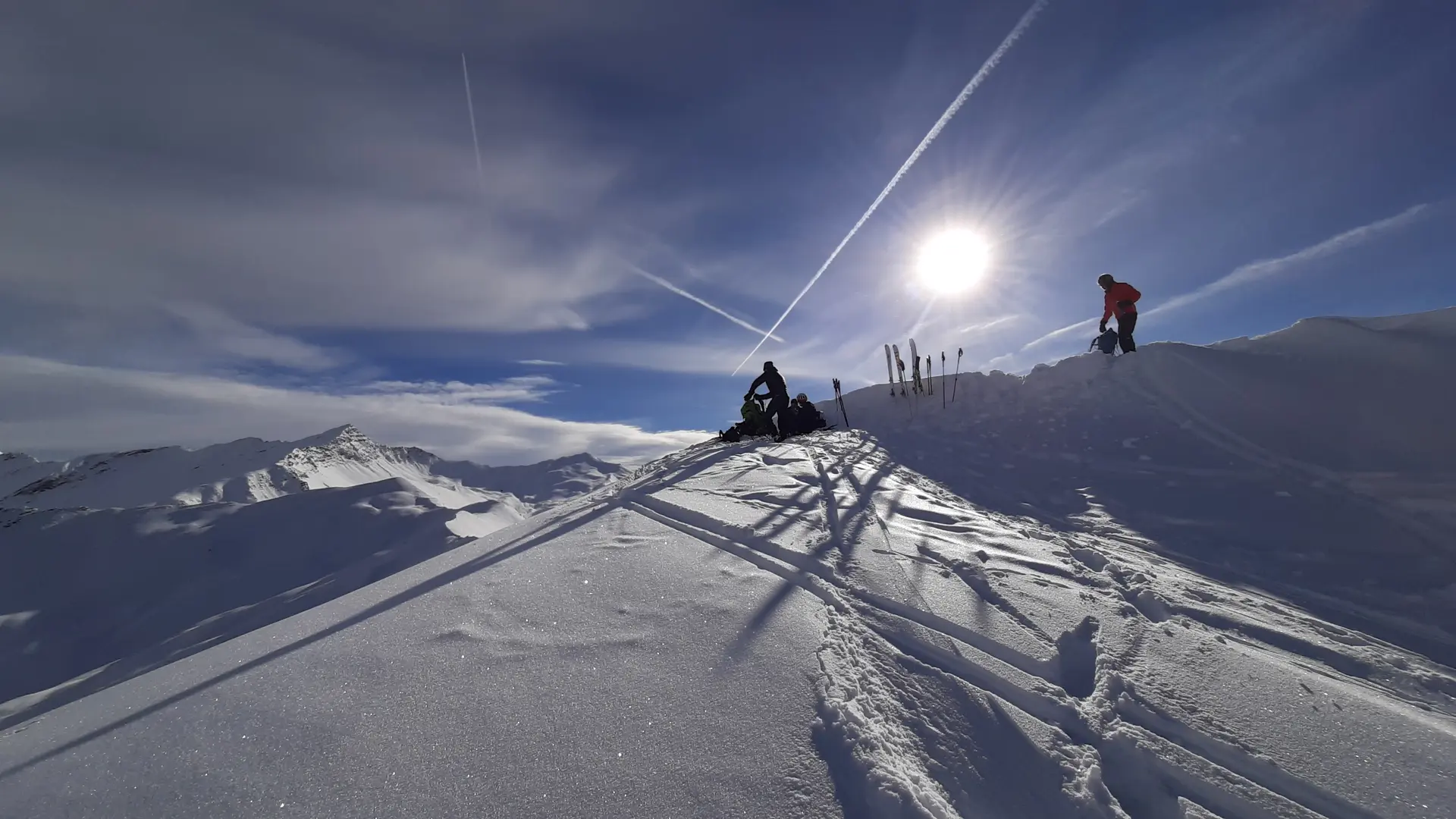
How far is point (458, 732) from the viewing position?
217 cm

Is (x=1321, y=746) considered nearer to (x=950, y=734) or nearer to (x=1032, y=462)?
(x=950, y=734)

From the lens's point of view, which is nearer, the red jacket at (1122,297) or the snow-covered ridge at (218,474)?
the red jacket at (1122,297)

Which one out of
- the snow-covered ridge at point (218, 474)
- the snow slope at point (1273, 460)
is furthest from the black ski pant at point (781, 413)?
the snow-covered ridge at point (218, 474)

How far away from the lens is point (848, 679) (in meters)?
2.59

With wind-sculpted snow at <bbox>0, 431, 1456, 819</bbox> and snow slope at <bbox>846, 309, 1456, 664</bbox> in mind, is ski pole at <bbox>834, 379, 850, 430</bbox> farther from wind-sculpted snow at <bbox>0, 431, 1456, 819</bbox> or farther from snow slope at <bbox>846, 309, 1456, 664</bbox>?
wind-sculpted snow at <bbox>0, 431, 1456, 819</bbox>

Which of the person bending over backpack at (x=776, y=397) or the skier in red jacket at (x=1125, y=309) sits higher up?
the skier in red jacket at (x=1125, y=309)

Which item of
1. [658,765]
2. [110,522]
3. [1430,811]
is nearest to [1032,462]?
[1430,811]

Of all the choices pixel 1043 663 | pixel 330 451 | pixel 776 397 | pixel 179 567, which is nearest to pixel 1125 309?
pixel 776 397

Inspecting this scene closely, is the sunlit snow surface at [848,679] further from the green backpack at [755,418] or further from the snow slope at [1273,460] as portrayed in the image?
the green backpack at [755,418]

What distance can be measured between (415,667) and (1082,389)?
1115cm

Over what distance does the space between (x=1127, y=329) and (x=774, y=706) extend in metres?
12.1

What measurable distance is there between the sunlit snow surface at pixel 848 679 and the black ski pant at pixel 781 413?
23.1 ft

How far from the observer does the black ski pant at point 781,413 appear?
12586 mm

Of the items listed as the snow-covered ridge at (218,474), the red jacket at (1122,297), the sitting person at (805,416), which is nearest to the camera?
the red jacket at (1122,297)
